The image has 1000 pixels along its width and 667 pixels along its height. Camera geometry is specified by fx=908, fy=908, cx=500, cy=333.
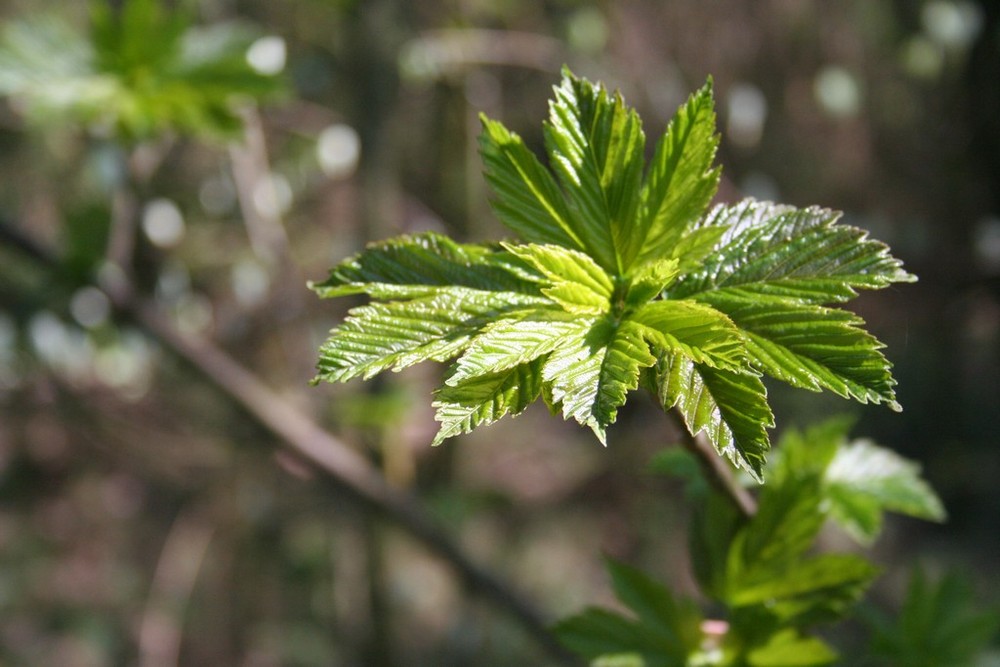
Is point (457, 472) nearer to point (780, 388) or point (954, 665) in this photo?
point (780, 388)

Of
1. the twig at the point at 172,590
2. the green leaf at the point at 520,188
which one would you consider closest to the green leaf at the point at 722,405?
the green leaf at the point at 520,188

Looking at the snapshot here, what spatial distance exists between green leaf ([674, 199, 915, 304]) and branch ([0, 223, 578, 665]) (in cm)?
70

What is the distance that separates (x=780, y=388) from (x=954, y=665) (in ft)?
5.88

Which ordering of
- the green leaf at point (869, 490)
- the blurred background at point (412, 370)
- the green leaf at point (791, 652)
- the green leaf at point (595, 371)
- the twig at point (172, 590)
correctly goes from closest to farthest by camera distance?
the green leaf at point (595, 371) < the green leaf at point (791, 652) < the green leaf at point (869, 490) < the blurred background at point (412, 370) < the twig at point (172, 590)

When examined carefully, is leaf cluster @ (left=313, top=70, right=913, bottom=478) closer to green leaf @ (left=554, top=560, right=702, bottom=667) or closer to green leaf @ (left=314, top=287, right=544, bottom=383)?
green leaf @ (left=314, top=287, right=544, bottom=383)

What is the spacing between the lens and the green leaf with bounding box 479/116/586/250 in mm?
479

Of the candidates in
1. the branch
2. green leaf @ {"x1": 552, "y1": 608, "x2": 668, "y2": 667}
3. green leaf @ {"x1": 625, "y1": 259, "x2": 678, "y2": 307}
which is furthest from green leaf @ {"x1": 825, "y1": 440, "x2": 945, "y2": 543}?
the branch

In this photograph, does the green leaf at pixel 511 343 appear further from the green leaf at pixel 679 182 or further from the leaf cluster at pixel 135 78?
the leaf cluster at pixel 135 78

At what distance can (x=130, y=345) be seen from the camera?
173 cm

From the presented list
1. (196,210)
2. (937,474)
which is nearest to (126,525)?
(196,210)

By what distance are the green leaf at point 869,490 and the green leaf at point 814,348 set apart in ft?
0.85

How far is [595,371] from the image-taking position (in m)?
0.42

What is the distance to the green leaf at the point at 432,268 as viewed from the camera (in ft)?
1.55

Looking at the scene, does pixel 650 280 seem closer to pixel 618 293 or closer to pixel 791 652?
pixel 618 293
